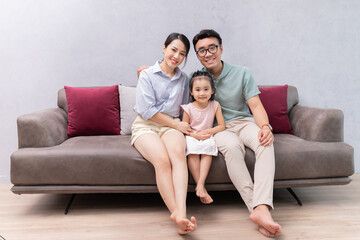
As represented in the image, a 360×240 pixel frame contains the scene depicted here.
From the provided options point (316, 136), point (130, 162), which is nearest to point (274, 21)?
point (316, 136)

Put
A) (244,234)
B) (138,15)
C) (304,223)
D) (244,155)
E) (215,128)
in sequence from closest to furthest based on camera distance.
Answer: (244,234) < (304,223) < (244,155) < (215,128) < (138,15)

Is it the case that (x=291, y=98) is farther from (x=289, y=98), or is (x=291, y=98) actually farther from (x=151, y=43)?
(x=151, y=43)

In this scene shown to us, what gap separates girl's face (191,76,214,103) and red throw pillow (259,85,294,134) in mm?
677

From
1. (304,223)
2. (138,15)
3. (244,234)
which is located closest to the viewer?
(244,234)

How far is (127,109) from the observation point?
2.43m

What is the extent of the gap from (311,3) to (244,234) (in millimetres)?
2207

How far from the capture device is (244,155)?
1.85m

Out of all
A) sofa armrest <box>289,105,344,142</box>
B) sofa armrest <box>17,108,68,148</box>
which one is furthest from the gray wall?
sofa armrest <box>17,108,68,148</box>

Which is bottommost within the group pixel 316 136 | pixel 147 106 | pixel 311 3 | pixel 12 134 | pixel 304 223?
pixel 304 223

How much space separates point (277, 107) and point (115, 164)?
140 centimetres

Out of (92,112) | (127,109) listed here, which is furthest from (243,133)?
(92,112)

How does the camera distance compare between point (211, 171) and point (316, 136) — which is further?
point (316, 136)

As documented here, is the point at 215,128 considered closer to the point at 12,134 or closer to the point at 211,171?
the point at 211,171

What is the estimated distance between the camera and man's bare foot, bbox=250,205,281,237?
4.94 feet
